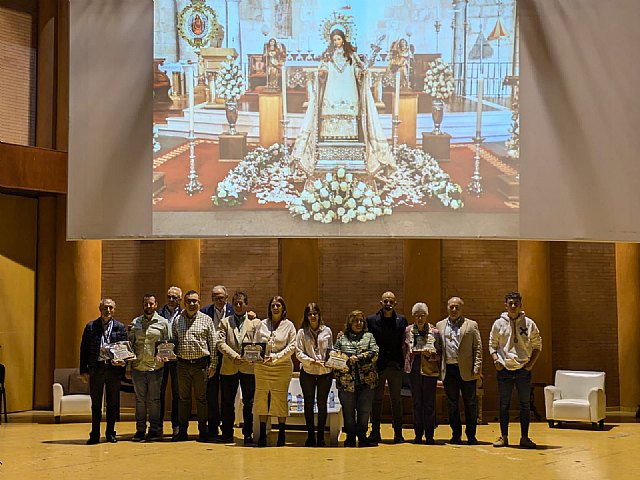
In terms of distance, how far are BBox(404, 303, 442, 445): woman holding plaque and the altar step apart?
152cm

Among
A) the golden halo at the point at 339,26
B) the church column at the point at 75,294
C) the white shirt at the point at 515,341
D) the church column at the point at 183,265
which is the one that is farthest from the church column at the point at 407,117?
the church column at the point at 75,294

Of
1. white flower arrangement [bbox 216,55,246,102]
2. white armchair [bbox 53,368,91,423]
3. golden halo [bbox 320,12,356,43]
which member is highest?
golden halo [bbox 320,12,356,43]

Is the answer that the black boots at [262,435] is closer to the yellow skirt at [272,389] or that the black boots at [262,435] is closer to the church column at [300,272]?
the yellow skirt at [272,389]

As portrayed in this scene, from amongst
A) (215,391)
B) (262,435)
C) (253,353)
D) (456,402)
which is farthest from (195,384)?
(456,402)

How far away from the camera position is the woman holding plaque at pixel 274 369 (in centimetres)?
923

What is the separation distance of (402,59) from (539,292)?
3.81 meters

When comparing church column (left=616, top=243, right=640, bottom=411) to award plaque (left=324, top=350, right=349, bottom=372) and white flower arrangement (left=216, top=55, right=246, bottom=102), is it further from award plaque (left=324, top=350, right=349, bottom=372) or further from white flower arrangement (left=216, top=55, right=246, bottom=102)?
white flower arrangement (left=216, top=55, right=246, bottom=102)

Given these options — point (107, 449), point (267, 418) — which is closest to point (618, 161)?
point (267, 418)

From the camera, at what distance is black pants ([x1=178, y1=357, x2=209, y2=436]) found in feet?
30.9

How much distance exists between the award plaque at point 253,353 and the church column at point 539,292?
4191mm

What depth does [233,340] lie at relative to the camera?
9398mm

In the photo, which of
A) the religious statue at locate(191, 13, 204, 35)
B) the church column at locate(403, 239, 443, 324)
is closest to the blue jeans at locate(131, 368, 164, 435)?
the religious statue at locate(191, 13, 204, 35)

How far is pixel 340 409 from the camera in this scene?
943 centimetres

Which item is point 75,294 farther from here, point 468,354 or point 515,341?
point 515,341
